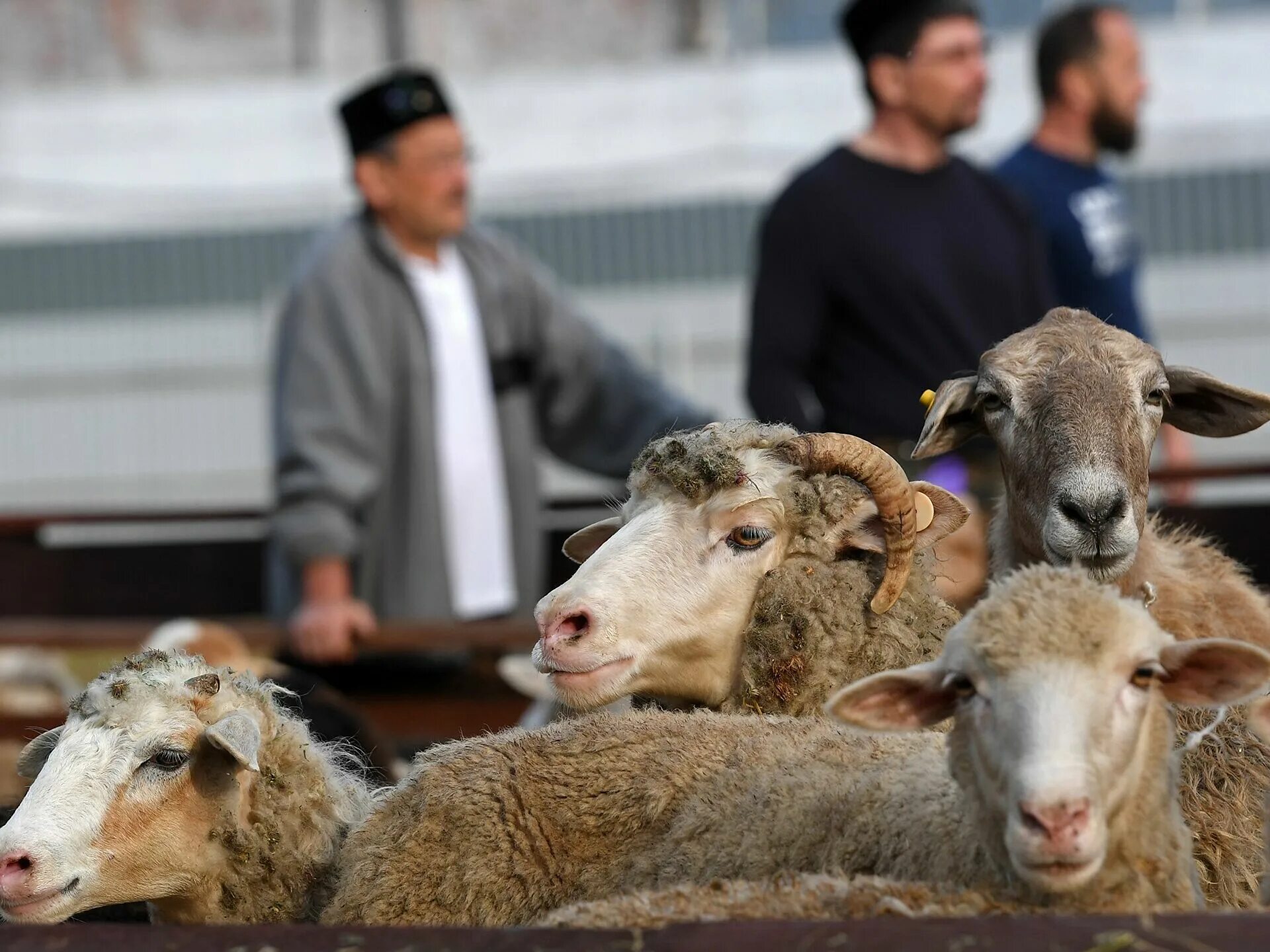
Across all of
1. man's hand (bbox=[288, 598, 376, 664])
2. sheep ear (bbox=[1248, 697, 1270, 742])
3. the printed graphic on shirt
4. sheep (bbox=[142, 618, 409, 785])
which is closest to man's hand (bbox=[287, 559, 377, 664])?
man's hand (bbox=[288, 598, 376, 664])

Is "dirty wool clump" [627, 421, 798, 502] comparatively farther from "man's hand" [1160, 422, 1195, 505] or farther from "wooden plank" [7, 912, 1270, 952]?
"man's hand" [1160, 422, 1195, 505]

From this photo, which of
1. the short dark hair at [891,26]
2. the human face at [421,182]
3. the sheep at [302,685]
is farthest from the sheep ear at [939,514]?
the human face at [421,182]

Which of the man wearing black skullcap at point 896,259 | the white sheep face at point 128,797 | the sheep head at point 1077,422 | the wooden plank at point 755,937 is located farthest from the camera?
the man wearing black skullcap at point 896,259

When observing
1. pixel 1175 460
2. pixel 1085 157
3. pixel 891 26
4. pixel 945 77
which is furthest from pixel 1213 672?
pixel 1175 460

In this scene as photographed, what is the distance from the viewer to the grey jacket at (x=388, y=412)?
7176 millimetres

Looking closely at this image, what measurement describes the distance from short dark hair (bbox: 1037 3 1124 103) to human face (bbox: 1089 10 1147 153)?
0.03 meters

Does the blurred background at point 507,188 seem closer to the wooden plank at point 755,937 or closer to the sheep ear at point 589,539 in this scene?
the sheep ear at point 589,539

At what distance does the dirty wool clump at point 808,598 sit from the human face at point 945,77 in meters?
2.55

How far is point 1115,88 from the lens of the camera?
23.9ft

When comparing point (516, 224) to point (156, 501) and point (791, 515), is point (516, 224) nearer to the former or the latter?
point (156, 501)

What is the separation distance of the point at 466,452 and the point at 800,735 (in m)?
4.50

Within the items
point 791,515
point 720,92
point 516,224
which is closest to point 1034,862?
point 791,515

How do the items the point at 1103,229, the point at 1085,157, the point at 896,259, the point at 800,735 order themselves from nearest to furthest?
the point at 800,735
the point at 896,259
the point at 1103,229
the point at 1085,157

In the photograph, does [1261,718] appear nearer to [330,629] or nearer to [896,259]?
[896,259]
